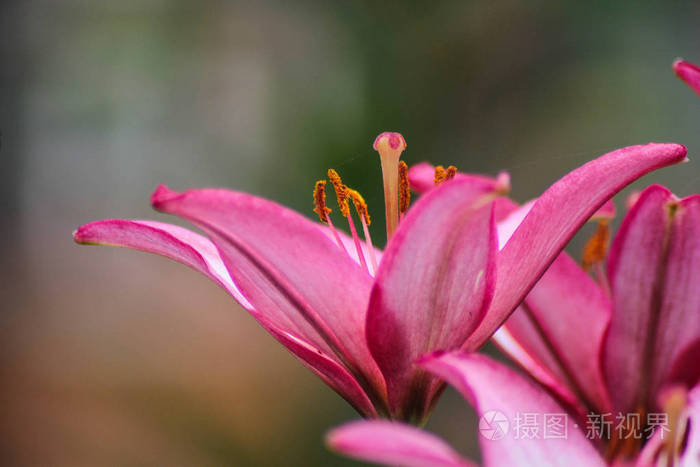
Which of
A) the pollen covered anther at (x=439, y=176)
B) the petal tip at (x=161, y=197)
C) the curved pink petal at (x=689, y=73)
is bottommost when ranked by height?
the petal tip at (x=161, y=197)

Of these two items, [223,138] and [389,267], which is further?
[223,138]

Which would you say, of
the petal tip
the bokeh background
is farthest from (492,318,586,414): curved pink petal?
the bokeh background

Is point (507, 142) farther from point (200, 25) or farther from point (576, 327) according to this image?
point (576, 327)

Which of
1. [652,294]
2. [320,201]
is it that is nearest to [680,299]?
[652,294]

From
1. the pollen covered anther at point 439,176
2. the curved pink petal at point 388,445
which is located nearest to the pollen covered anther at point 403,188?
the pollen covered anther at point 439,176

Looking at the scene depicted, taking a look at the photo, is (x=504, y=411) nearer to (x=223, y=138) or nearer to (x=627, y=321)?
(x=627, y=321)

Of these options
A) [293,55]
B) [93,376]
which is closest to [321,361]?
[93,376]

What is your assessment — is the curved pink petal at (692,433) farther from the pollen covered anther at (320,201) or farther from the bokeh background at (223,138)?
the bokeh background at (223,138)
